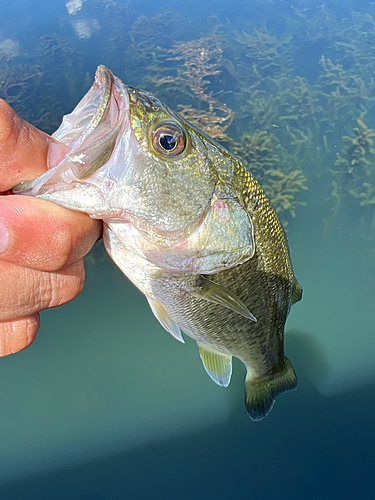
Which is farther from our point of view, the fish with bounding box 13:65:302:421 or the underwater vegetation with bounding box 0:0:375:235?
the underwater vegetation with bounding box 0:0:375:235

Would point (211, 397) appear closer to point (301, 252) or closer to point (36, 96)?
point (301, 252)

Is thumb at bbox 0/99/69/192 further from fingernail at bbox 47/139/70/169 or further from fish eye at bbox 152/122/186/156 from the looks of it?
fish eye at bbox 152/122/186/156

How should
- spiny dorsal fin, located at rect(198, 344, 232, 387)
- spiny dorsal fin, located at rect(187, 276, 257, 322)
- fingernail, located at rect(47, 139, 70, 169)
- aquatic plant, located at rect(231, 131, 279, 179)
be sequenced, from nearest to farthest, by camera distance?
fingernail, located at rect(47, 139, 70, 169) < spiny dorsal fin, located at rect(187, 276, 257, 322) < spiny dorsal fin, located at rect(198, 344, 232, 387) < aquatic plant, located at rect(231, 131, 279, 179)

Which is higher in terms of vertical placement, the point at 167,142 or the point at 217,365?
the point at 167,142

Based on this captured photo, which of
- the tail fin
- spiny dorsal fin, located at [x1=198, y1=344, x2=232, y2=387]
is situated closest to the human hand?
spiny dorsal fin, located at [x1=198, y1=344, x2=232, y2=387]

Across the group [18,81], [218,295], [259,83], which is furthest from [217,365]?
[18,81]

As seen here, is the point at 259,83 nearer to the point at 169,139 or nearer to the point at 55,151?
the point at 169,139

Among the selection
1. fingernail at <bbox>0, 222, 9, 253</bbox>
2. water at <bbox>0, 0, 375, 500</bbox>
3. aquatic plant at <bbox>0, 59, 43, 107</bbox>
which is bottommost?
water at <bbox>0, 0, 375, 500</bbox>

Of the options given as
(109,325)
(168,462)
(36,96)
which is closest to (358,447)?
(168,462)
